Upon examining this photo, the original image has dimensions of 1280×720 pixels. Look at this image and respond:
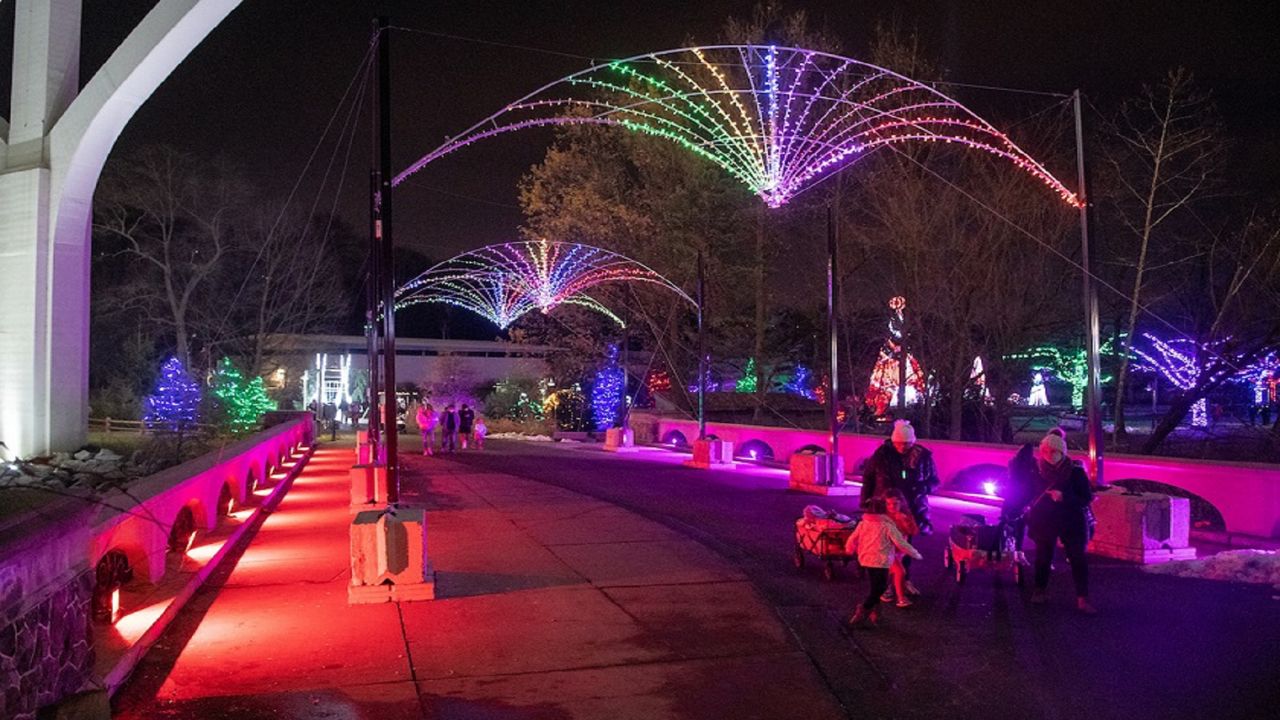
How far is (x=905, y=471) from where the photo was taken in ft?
31.7

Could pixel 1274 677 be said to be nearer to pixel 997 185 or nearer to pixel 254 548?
pixel 254 548

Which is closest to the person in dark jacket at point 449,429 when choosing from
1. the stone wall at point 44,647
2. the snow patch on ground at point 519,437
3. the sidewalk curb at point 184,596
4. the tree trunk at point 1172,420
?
the snow patch on ground at point 519,437

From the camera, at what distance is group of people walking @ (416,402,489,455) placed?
31.3m

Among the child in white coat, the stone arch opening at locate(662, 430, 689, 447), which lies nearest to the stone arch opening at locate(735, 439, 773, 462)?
the stone arch opening at locate(662, 430, 689, 447)

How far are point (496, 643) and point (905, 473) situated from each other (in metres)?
4.12

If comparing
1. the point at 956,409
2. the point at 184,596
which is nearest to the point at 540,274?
the point at 956,409

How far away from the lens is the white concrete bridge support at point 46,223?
2555 cm

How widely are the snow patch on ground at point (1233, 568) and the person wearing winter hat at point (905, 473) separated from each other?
2653 millimetres

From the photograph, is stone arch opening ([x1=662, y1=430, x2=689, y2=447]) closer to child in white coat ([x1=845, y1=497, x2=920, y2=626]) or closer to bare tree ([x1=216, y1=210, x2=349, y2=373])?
bare tree ([x1=216, y1=210, x2=349, y2=373])

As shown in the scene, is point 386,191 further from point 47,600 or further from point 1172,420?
point 1172,420

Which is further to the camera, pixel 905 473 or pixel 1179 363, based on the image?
pixel 1179 363

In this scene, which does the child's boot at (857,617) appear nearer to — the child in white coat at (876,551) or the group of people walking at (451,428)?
the child in white coat at (876,551)

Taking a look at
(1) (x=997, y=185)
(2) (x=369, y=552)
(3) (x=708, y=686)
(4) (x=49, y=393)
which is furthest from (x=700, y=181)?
(3) (x=708, y=686)

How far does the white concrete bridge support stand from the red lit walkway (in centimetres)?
1630
